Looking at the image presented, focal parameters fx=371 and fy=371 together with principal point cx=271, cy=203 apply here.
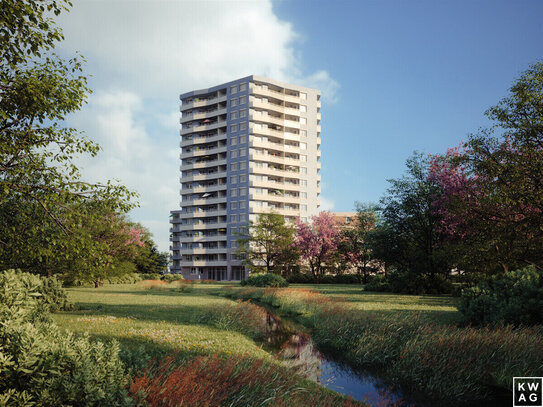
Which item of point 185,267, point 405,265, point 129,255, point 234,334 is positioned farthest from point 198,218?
point 234,334

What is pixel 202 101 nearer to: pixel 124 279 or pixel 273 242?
pixel 273 242

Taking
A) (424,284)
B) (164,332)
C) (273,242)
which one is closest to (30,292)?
(164,332)

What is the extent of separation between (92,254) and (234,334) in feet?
18.8

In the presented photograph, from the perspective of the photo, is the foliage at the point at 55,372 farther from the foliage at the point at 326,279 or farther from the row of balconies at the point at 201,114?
the row of balconies at the point at 201,114

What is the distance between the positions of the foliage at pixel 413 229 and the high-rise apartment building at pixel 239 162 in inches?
1938

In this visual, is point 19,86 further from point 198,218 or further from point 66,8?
point 198,218

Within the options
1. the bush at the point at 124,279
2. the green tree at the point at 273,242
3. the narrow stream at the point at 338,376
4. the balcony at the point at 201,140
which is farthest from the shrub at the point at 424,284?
the balcony at the point at 201,140

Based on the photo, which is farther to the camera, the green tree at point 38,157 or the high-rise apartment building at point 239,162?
the high-rise apartment building at point 239,162

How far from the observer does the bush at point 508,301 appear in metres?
13.0

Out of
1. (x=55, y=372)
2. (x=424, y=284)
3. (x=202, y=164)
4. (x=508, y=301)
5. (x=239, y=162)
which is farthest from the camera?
(x=202, y=164)

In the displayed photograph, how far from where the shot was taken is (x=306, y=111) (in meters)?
93.3

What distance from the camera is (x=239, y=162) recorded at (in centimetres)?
8656

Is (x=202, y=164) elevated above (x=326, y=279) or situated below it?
above
